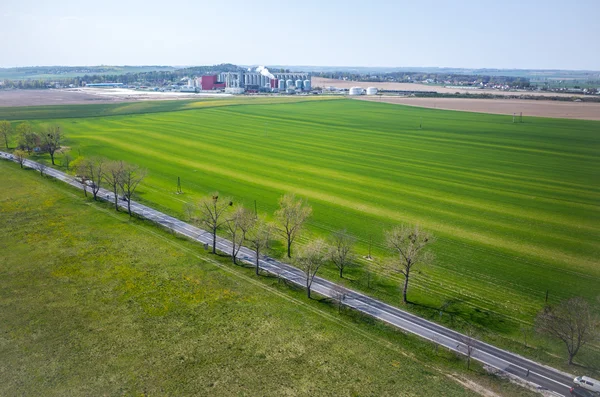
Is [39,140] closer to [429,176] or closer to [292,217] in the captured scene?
[292,217]

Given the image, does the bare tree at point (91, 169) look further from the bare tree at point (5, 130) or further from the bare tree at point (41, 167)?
the bare tree at point (5, 130)

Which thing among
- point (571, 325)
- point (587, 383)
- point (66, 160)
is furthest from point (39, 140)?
point (587, 383)

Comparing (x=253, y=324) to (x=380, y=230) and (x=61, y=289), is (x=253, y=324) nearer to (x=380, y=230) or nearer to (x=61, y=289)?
(x=61, y=289)

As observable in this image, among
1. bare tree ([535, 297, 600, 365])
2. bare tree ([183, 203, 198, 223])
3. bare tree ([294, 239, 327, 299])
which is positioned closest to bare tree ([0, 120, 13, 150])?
bare tree ([183, 203, 198, 223])

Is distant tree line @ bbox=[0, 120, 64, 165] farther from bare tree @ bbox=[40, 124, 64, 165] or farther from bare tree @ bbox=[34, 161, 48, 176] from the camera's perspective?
bare tree @ bbox=[34, 161, 48, 176]

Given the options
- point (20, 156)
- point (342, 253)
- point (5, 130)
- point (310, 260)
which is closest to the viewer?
point (310, 260)
